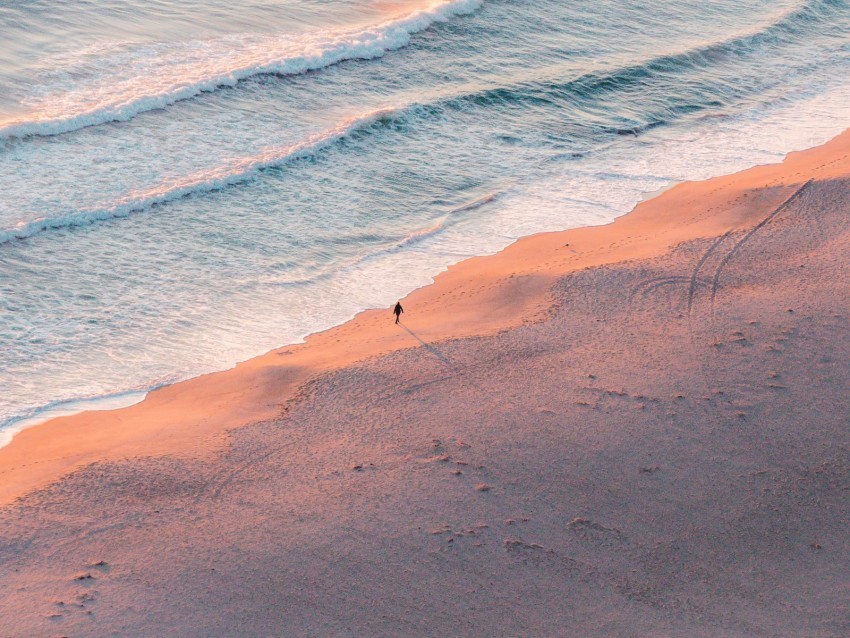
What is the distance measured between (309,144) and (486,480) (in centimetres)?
1046

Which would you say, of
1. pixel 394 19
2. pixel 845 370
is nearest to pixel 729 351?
pixel 845 370

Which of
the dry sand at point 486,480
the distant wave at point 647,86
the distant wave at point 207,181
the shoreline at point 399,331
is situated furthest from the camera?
the distant wave at point 647,86

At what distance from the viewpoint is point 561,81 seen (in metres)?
21.7

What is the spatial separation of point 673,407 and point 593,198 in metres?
7.33

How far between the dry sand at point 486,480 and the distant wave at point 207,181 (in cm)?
491

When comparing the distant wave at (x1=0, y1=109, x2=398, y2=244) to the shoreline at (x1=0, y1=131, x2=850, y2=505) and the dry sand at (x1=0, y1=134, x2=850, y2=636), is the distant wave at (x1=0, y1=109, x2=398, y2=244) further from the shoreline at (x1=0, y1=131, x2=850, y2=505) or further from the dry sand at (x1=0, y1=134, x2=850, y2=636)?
the dry sand at (x1=0, y1=134, x2=850, y2=636)

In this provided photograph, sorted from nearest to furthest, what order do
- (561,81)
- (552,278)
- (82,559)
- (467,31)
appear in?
(82,559), (552,278), (561,81), (467,31)

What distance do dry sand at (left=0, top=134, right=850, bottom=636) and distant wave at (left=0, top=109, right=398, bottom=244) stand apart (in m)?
4.91

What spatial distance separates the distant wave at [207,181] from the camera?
14453 mm

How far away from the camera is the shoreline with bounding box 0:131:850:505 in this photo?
380 inches

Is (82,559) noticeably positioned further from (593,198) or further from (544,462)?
(593,198)

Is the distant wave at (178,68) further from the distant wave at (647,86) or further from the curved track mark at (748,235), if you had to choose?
the curved track mark at (748,235)

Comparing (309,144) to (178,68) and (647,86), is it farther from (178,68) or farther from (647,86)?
(647,86)

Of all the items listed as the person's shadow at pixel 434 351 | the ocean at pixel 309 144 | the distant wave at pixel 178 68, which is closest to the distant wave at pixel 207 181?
the ocean at pixel 309 144
